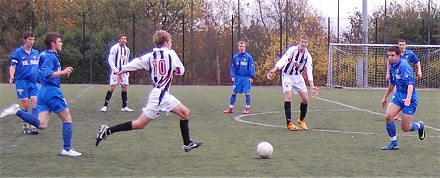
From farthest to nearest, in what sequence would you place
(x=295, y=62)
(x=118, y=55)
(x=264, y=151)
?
(x=118, y=55), (x=295, y=62), (x=264, y=151)

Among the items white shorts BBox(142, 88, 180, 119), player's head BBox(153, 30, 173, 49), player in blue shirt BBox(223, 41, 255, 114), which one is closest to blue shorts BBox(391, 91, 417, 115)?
white shorts BBox(142, 88, 180, 119)

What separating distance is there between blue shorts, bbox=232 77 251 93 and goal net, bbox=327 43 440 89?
1446 centimetres

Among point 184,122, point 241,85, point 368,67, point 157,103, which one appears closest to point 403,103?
point 184,122

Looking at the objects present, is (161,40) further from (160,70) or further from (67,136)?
(67,136)

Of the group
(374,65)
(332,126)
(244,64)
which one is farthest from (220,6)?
(332,126)

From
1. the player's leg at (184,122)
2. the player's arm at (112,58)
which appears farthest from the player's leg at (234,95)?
the player's leg at (184,122)

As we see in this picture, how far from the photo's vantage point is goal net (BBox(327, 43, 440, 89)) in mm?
32188

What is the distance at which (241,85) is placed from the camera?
60.2 ft

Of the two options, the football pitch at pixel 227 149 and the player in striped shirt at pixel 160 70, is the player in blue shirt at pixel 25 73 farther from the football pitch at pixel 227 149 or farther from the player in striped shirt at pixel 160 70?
the player in striped shirt at pixel 160 70

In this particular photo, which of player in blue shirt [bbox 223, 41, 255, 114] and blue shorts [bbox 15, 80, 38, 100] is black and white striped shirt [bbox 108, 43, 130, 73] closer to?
player in blue shirt [bbox 223, 41, 255, 114]

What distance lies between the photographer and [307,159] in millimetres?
9578

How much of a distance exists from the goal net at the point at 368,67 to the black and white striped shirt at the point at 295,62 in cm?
1836

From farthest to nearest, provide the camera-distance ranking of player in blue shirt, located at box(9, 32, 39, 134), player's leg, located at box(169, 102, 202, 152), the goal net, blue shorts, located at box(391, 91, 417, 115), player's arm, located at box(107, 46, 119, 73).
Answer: the goal net, player's arm, located at box(107, 46, 119, 73), player in blue shirt, located at box(9, 32, 39, 134), blue shorts, located at box(391, 91, 417, 115), player's leg, located at box(169, 102, 202, 152)

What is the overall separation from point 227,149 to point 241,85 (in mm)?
7828
